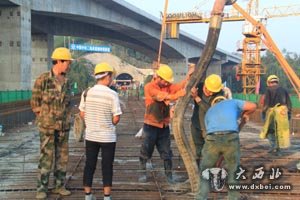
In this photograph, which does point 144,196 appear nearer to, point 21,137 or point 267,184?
point 267,184

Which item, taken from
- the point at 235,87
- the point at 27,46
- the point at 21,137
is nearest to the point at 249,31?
the point at 235,87

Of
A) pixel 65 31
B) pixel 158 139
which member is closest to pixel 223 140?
pixel 158 139

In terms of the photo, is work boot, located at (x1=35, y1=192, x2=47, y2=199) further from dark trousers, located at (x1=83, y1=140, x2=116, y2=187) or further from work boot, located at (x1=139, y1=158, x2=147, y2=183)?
work boot, located at (x1=139, y1=158, x2=147, y2=183)

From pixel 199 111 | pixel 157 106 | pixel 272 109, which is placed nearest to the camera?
pixel 199 111

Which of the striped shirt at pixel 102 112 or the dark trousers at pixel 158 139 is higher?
the striped shirt at pixel 102 112

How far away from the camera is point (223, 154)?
5109mm

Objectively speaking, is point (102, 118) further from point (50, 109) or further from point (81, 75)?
point (81, 75)

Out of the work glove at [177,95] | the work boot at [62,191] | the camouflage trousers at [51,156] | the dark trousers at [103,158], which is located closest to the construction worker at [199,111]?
the work glove at [177,95]

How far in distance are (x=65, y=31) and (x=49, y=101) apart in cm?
3218

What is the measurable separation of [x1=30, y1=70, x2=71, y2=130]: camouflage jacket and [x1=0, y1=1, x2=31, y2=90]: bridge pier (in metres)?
17.6

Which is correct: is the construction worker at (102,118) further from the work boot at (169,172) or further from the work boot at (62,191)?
the work boot at (169,172)

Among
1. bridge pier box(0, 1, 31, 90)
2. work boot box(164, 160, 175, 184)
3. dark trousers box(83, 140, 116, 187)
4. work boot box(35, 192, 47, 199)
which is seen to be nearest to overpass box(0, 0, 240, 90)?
bridge pier box(0, 1, 31, 90)

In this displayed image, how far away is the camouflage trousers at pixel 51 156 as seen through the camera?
18.9ft

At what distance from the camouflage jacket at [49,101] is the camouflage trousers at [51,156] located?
0.35 feet
